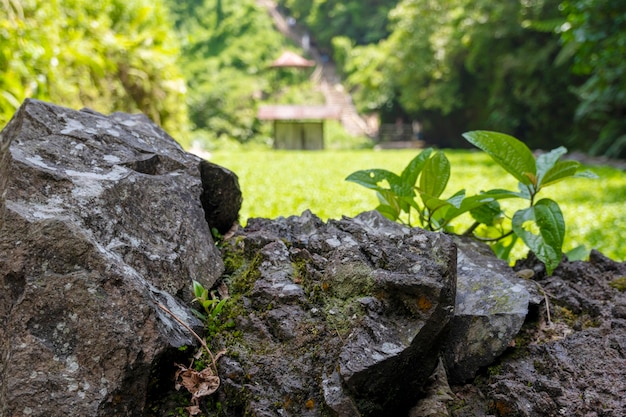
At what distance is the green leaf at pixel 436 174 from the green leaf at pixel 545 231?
267 millimetres

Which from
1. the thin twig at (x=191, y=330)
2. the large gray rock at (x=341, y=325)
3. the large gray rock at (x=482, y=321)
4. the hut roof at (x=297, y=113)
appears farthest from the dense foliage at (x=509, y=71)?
the thin twig at (x=191, y=330)

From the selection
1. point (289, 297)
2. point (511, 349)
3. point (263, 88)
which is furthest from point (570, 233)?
point (263, 88)

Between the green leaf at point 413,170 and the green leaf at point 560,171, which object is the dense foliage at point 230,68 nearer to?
the green leaf at point 413,170

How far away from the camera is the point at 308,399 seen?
1236 mm

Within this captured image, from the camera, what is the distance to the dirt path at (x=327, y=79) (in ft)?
92.6

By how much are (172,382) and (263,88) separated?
2817 cm

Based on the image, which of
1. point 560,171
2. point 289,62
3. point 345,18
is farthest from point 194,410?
point 345,18

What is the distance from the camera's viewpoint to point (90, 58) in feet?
15.6

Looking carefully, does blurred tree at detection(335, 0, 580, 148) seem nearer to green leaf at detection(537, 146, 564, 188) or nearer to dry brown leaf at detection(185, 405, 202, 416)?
green leaf at detection(537, 146, 564, 188)

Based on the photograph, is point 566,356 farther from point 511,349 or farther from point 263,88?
point 263,88

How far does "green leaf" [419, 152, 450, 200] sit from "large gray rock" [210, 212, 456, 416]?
377 millimetres

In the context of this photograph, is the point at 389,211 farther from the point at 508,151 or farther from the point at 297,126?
the point at 297,126

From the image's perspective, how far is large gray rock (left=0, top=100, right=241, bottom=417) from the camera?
1.16 metres

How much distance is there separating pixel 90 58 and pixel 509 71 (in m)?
12.8
